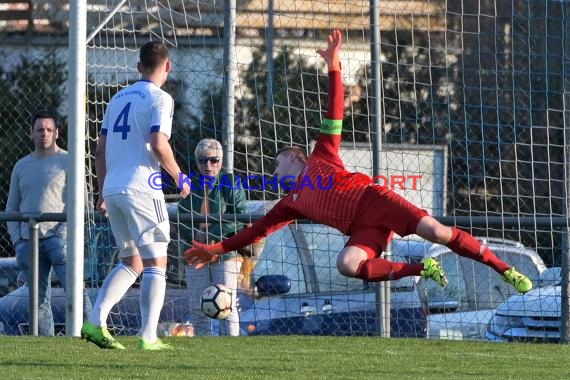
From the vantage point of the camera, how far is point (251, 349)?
894cm

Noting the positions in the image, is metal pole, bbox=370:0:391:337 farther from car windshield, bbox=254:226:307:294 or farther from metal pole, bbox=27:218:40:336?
metal pole, bbox=27:218:40:336

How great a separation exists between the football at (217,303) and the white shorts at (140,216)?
55.4 inches

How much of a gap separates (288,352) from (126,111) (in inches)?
73.7

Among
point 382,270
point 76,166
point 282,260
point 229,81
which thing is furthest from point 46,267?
point 382,270

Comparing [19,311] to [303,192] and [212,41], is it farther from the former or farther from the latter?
[303,192]

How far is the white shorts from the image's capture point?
8117 mm

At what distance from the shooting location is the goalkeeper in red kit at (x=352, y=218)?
8562 mm

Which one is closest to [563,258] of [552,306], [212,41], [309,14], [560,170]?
[552,306]

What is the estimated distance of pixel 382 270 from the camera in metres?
8.57

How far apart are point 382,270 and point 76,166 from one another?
8.90 ft

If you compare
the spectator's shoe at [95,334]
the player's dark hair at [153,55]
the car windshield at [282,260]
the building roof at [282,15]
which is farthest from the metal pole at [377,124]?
the spectator's shoe at [95,334]

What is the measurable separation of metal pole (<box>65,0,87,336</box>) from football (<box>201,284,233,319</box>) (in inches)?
42.0

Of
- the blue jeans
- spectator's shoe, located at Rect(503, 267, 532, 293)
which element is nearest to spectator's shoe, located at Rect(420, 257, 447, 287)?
spectator's shoe, located at Rect(503, 267, 532, 293)

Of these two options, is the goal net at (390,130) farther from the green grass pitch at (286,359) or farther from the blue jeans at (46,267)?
the green grass pitch at (286,359)
